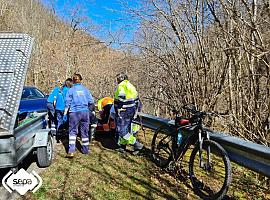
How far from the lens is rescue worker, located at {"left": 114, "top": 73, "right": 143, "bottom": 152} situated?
21.8 feet

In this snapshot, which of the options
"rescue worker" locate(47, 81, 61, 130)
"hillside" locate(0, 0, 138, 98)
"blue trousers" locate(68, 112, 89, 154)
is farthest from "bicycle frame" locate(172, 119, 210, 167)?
"hillside" locate(0, 0, 138, 98)

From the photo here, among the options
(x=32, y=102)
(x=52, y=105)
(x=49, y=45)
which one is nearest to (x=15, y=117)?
(x=52, y=105)

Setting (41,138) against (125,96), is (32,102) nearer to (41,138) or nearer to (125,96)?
(125,96)

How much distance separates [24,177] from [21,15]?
77.0ft

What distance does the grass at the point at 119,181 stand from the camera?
175 inches

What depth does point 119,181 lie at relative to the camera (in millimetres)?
4945

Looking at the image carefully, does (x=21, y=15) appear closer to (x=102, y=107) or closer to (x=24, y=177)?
(x=102, y=107)

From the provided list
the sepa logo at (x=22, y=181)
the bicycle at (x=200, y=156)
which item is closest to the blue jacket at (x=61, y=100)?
the bicycle at (x=200, y=156)

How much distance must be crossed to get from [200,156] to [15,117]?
2.66 meters

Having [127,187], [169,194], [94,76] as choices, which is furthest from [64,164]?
[94,76]

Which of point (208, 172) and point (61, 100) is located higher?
point (61, 100)

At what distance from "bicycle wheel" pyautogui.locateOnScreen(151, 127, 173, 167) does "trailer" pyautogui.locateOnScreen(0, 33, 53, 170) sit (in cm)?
201

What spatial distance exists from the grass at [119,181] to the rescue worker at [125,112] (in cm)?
43

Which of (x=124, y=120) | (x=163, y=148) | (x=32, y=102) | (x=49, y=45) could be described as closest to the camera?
(x=163, y=148)
